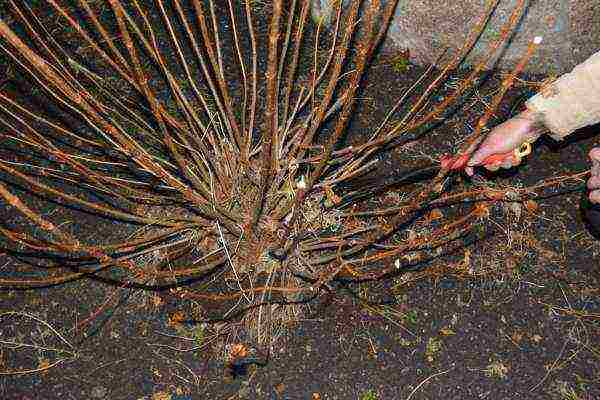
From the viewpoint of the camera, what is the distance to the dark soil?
5.50ft

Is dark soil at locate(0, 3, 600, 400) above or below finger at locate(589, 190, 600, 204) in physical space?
below

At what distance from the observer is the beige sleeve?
1.58 meters

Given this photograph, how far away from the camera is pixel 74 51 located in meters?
2.08

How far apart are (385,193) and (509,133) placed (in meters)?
0.40

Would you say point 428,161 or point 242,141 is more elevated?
point 242,141

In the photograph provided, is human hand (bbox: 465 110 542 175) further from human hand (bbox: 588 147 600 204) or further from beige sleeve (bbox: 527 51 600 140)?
human hand (bbox: 588 147 600 204)

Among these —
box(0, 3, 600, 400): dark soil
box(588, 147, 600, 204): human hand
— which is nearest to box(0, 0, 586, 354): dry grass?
box(0, 3, 600, 400): dark soil

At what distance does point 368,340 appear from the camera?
173 cm

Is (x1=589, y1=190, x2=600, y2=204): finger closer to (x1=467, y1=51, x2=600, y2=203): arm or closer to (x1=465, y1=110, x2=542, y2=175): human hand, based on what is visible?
(x1=467, y1=51, x2=600, y2=203): arm

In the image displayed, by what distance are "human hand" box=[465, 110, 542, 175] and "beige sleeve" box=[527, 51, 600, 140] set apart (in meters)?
0.03

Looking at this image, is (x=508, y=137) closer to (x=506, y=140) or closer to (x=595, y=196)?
Result: (x=506, y=140)

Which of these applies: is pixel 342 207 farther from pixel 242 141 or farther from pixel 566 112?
pixel 566 112

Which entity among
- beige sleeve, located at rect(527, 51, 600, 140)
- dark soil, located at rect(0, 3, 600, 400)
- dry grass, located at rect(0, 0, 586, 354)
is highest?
beige sleeve, located at rect(527, 51, 600, 140)

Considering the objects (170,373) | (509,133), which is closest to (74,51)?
(170,373)
